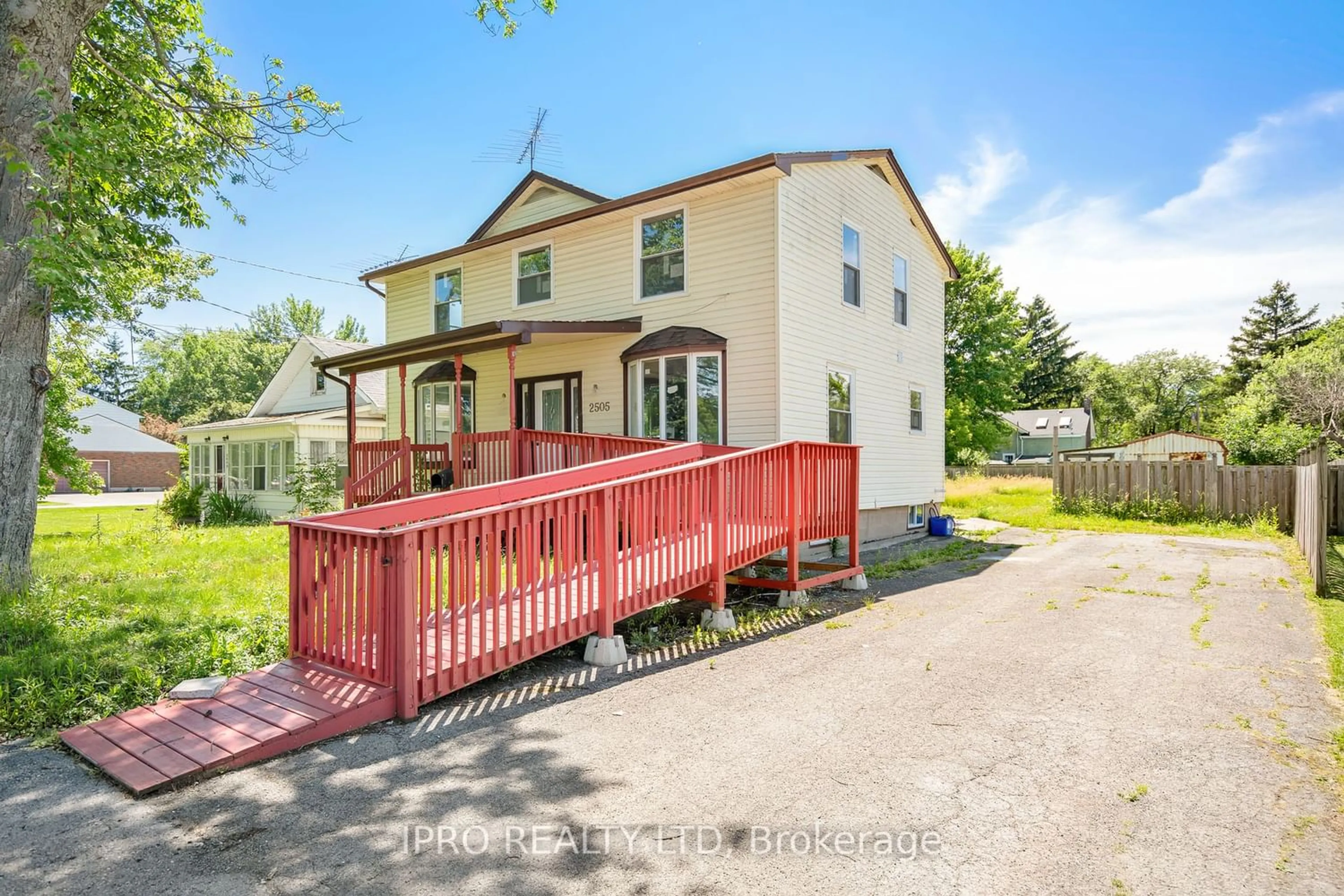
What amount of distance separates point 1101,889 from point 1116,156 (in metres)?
15.4

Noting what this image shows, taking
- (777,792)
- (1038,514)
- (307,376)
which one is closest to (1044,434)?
(1038,514)

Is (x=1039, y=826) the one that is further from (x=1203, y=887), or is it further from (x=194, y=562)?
(x=194, y=562)

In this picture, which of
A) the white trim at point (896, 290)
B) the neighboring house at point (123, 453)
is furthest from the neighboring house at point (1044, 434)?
the neighboring house at point (123, 453)

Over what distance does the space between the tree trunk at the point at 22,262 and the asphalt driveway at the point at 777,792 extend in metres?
4.66

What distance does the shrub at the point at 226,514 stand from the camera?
1945cm

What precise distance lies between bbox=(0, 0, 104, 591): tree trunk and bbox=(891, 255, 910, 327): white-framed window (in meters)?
13.0

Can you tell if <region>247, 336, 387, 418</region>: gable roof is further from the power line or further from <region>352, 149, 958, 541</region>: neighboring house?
<region>352, 149, 958, 541</region>: neighboring house

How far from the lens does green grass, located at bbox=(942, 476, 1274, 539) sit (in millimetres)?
14258

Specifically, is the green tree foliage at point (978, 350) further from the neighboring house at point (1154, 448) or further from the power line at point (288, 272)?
the power line at point (288, 272)

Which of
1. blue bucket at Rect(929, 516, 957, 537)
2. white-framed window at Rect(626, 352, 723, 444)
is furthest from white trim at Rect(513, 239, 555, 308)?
blue bucket at Rect(929, 516, 957, 537)

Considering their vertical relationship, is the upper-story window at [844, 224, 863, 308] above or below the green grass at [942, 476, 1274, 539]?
above

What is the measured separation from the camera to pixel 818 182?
11.4 meters

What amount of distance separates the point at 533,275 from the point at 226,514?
1285cm

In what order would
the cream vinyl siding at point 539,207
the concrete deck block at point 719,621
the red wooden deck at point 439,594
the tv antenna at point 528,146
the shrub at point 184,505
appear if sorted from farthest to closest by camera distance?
the shrub at point 184,505 < the tv antenna at point 528,146 < the cream vinyl siding at point 539,207 < the concrete deck block at point 719,621 < the red wooden deck at point 439,594
